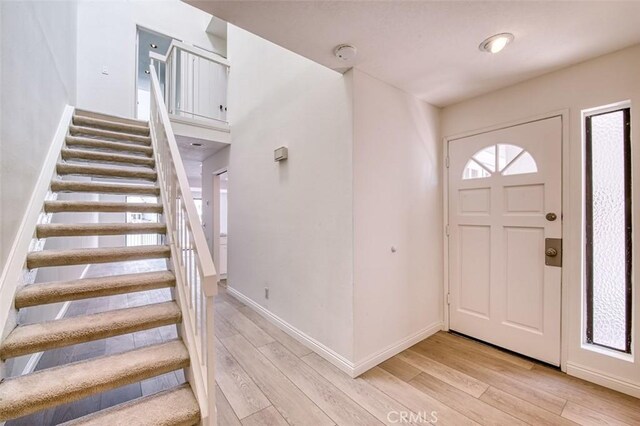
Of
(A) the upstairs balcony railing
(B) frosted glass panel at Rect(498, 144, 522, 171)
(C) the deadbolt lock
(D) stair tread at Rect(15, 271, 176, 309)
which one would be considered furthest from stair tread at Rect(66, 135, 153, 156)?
(C) the deadbolt lock

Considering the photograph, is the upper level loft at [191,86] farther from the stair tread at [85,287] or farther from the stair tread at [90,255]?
the stair tread at [85,287]

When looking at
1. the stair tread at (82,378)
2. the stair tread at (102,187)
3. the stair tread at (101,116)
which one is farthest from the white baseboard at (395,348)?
the stair tread at (101,116)

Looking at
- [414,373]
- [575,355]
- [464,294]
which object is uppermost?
[464,294]

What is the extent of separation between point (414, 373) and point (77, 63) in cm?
624

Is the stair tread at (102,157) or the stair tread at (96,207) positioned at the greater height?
the stair tread at (102,157)

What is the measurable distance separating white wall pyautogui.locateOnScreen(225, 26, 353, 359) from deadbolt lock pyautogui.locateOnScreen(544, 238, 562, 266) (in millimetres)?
1562

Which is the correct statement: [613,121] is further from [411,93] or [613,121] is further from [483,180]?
[411,93]

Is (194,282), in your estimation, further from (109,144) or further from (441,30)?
(109,144)

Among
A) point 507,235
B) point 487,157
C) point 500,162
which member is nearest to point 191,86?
point 487,157

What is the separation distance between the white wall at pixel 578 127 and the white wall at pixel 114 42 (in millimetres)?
5735

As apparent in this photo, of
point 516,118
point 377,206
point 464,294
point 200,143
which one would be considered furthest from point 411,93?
point 200,143

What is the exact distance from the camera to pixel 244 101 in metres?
3.63

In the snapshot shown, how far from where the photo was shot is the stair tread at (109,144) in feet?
9.19

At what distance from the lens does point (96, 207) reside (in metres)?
2.27
